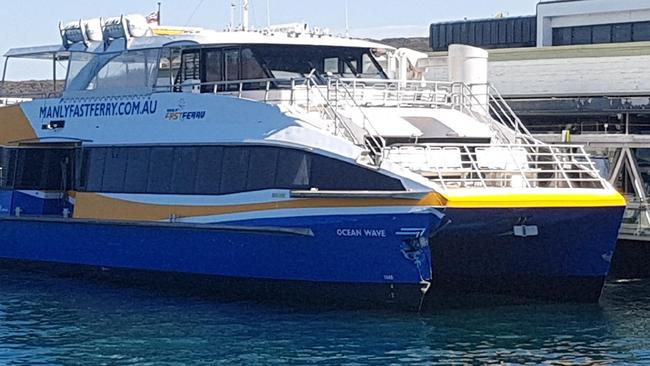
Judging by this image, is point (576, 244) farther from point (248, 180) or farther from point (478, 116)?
point (248, 180)

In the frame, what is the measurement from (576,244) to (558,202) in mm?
1138

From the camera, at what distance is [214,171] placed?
17219mm

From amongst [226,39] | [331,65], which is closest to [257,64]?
→ [226,39]

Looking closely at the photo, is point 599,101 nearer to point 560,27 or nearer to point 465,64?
point 465,64

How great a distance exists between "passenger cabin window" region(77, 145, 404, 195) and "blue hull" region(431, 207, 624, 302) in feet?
3.88

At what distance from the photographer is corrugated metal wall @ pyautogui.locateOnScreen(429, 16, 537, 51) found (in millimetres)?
37250

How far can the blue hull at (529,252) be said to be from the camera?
15.7 metres

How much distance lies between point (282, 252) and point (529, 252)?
311cm

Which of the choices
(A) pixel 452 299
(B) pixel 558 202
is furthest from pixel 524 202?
(A) pixel 452 299

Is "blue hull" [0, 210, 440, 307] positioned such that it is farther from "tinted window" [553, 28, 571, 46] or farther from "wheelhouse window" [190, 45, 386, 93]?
"tinted window" [553, 28, 571, 46]

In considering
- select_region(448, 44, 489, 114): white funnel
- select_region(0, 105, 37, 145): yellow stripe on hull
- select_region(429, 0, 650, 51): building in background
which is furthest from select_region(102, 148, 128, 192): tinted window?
select_region(429, 0, 650, 51): building in background

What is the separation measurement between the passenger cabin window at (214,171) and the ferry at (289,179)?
1.0 inches

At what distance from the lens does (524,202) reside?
15.4 metres

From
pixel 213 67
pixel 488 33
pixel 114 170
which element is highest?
pixel 488 33
